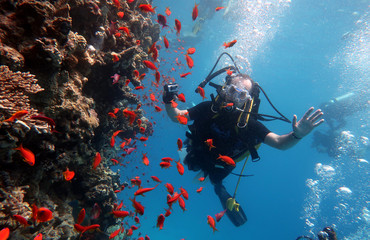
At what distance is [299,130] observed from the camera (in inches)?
148

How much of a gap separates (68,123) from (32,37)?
1181 millimetres

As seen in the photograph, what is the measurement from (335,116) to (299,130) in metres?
20.0

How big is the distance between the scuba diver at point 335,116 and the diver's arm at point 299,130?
19.2 m

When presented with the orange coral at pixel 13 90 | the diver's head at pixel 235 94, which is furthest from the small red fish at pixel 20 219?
the diver's head at pixel 235 94

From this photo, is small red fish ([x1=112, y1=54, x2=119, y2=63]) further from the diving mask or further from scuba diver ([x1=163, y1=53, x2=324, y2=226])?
the diving mask

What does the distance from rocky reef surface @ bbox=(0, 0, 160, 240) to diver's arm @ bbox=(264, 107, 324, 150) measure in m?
3.74

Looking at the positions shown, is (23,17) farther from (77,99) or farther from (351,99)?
(351,99)

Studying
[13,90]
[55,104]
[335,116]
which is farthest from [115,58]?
[335,116]

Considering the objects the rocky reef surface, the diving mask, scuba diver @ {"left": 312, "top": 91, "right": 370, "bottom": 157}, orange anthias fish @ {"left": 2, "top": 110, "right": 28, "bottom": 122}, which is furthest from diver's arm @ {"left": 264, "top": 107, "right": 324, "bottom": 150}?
scuba diver @ {"left": 312, "top": 91, "right": 370, "bottom": 157}

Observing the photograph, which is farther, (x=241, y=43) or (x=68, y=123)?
(x=241, y=43)

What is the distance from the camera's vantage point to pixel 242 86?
5031 mm

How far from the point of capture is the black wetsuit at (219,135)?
184 inches

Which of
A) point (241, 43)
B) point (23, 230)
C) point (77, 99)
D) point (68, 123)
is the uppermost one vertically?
point (241, 43)

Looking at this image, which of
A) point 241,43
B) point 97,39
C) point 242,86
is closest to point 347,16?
point 241,43
